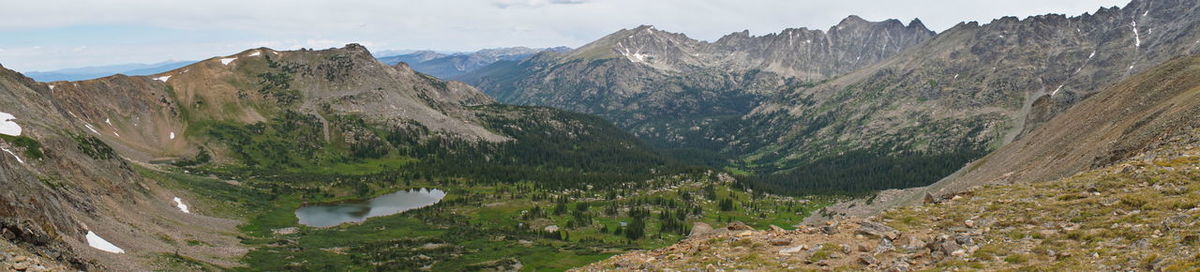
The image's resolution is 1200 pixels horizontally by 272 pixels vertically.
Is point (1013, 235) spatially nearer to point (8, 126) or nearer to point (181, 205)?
point (181, 205)

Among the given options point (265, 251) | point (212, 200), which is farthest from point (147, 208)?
point (212, 200)

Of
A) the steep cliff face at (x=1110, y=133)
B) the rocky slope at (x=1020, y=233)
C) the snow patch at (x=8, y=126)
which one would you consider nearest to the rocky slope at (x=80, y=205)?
the snow patch at (x=8, y=126)

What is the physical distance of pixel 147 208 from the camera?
115938mm

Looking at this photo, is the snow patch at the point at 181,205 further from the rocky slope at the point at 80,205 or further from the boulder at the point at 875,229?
the boulder at the point at 875,229

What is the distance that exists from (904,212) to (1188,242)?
655 inches

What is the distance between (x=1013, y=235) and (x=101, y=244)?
89595 mm

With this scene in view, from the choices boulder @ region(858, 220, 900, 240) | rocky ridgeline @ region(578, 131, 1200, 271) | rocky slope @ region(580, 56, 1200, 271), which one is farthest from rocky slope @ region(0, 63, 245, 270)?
boulder @ region(858, 220, 900, 240)

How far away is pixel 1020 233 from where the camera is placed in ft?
99.1

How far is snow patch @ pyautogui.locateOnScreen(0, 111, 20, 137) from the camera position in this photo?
110 m

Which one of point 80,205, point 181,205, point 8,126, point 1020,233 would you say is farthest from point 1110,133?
point 8,126

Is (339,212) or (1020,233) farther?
(339,212)

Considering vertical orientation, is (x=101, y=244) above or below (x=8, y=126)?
below

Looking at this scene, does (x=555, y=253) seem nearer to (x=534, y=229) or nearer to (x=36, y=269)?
(x=534, y=229)

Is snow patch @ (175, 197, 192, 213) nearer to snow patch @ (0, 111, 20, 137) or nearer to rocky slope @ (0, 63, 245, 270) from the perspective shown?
rocky slope @ (0, 63, 245, 270)
